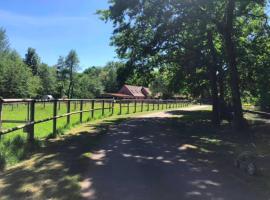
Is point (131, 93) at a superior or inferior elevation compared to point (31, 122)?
superior

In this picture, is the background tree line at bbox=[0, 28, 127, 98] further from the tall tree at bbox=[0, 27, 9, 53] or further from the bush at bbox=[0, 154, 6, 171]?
the bush at bbox=[0, 154, 6, 171]

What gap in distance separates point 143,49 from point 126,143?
1138cm

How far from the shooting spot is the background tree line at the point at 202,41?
18188mm

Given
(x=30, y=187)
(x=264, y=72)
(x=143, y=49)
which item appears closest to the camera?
(x=30, y=187)

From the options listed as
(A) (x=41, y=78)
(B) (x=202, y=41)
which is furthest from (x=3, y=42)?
(B) (x=202, y=41)

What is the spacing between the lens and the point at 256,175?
829 centimetres

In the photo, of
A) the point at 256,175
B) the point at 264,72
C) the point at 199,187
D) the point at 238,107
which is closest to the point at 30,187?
the point at 199,187

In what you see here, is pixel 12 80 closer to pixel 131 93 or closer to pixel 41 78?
pixel 41 78

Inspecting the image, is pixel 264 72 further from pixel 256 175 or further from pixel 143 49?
pixel 256 175

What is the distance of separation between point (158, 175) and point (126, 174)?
61 cm

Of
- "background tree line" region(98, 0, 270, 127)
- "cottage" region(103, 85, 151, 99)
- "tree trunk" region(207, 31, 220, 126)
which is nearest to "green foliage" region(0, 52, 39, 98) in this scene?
"cottage" region(103, 85, 151, 99)

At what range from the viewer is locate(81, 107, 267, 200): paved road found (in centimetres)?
658

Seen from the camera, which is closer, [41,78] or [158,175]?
[158,175]

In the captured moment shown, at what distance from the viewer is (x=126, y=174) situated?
8008 mm
